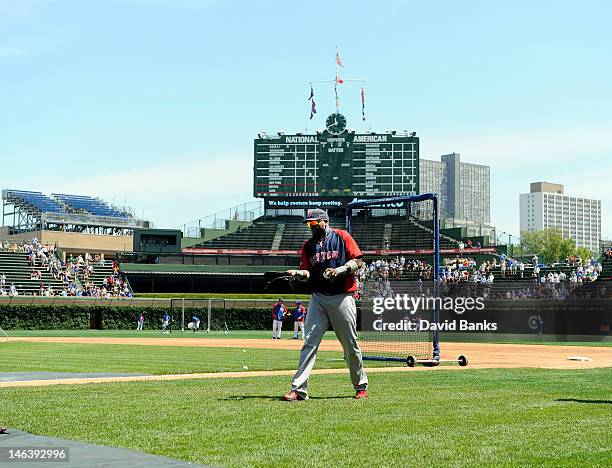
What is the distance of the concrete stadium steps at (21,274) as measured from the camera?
193 ft

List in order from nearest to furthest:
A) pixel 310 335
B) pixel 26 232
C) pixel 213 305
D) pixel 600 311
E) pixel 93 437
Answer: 1. pixel 93 437
2. pixel 310 335
3. pixel 600 311
4. pixel 213 305
5. pixel 26 232

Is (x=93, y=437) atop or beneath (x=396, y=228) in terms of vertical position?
beneath

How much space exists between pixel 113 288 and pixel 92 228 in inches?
1256

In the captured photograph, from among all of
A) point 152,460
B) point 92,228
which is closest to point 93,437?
point 152,460

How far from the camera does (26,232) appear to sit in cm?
9188

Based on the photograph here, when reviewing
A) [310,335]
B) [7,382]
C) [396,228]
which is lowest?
[7,382]

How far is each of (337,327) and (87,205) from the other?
306ft

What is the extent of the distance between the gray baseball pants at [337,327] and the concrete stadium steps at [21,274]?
50507 millimetres

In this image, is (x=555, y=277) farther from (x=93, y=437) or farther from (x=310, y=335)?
(x=93, y=437)

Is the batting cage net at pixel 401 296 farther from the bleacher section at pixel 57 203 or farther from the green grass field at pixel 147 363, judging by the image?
the bleacher section at pixel 57 203

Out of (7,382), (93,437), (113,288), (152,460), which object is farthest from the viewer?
(113,288)

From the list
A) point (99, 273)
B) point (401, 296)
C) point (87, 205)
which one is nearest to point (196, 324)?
point (99, 273)

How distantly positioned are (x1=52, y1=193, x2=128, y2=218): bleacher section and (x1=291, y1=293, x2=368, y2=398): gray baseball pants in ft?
298

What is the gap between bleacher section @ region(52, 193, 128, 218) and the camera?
3890 inches
